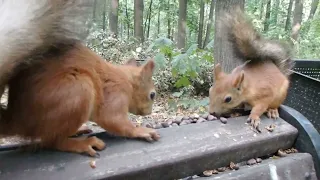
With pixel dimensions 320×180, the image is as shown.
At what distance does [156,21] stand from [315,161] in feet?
43.0

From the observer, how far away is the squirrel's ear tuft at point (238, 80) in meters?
1.66

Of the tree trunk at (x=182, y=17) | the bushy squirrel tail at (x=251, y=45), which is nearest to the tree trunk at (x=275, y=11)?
the tree trunk at (x=182, y=17)

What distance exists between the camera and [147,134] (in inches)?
50.7

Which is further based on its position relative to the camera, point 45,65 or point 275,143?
point 275,143

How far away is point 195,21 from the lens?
11781 millimetres

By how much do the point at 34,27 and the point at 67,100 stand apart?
0.20 m

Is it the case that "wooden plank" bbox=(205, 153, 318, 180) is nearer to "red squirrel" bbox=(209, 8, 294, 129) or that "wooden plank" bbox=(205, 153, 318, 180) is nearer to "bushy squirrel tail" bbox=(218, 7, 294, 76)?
"red squirrel" bbox=(209, 8, 294, 129)

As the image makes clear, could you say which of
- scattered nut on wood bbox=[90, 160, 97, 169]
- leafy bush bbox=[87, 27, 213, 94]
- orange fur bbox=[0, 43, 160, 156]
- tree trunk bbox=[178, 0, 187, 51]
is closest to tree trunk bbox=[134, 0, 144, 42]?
tree trunk bbox=[178, 0, 187, 51]

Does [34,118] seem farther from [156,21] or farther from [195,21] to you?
[156,21]

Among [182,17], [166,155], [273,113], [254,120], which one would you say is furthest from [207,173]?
[182,17]

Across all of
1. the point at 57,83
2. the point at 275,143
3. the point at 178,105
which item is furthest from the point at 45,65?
the point at 178,105

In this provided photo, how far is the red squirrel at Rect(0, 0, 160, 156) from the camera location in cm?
98

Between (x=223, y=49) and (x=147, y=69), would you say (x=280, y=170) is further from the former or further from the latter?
(x=223, y=49)

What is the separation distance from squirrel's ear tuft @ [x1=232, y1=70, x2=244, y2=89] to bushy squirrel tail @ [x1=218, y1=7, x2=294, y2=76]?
14 centimetres
